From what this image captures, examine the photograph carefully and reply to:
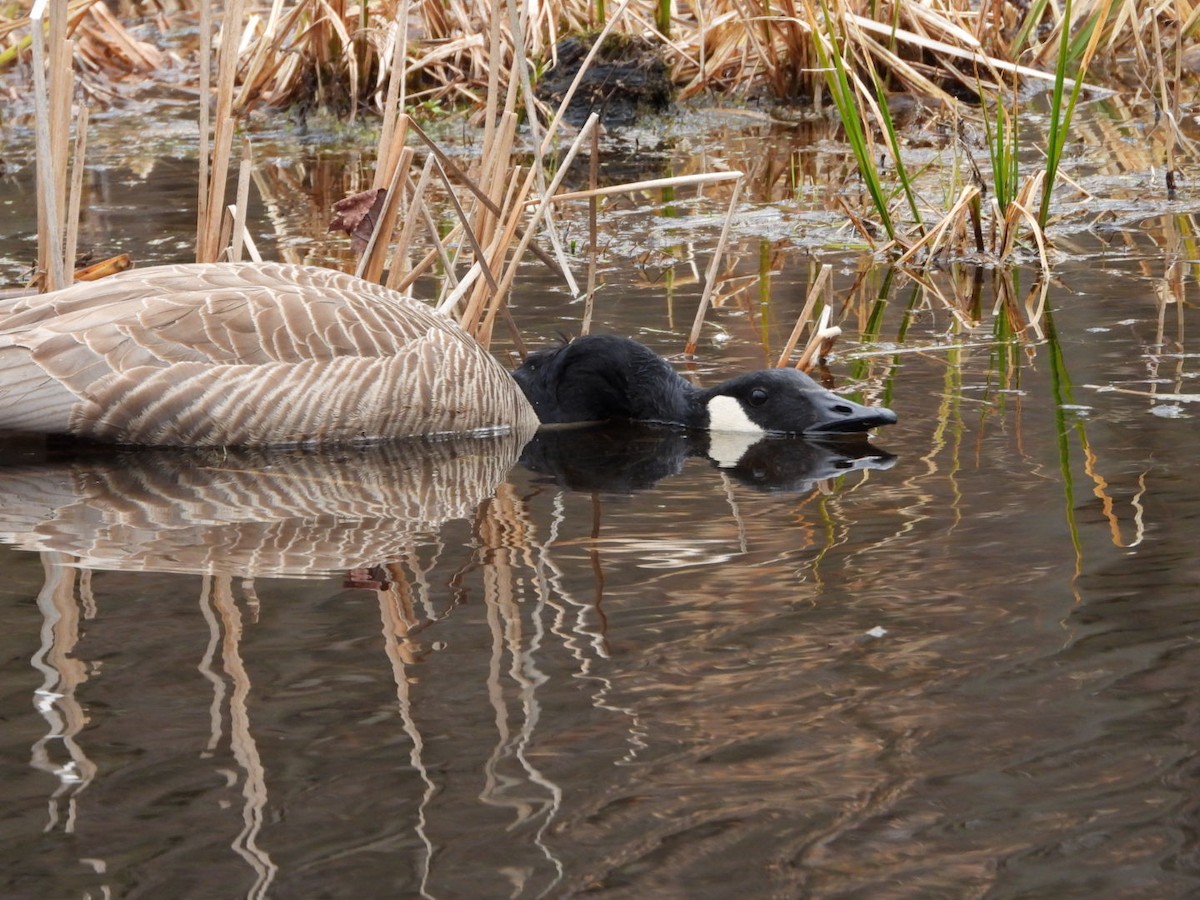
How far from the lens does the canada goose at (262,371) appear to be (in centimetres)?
654

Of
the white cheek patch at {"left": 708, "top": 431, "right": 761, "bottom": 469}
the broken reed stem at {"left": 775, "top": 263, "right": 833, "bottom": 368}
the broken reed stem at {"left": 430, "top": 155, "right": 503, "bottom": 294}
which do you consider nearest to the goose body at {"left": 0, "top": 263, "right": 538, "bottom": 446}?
the broken reed stem at {"left": 430, "top": 155, "right": 503, "bottom": 294}

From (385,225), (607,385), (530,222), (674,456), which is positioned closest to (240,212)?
(385,225)

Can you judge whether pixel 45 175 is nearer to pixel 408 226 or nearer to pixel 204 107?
pixel 204 107

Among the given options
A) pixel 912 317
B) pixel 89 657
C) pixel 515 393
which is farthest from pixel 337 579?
pixel 912 317

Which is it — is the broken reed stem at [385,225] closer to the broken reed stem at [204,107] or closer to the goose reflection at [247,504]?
the broken reed stem at [204,107]

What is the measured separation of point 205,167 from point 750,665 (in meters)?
3.94

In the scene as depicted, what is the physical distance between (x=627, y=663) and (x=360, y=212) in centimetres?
376

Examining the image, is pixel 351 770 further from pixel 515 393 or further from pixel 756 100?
pixel 756 100

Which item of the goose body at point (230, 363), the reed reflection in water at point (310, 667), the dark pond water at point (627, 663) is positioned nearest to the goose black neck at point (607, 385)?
the dark pond water at point (627, 663)

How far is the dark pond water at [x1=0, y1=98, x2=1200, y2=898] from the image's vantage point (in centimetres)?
321

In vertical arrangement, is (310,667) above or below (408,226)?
below

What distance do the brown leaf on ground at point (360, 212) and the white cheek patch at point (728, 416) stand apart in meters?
1.59

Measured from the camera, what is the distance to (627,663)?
4145mm

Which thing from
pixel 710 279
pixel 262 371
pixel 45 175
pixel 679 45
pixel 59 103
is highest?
pixel 679 45
